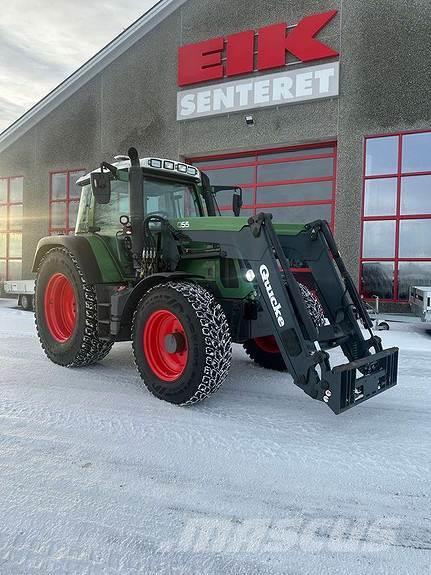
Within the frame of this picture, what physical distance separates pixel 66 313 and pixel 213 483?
3683 mm

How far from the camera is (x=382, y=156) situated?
1078 cm

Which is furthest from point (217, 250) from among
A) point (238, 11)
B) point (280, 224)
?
point (238, 11)

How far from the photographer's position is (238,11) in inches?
472

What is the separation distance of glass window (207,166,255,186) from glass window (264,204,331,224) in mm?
1061

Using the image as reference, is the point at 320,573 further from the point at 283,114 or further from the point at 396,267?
the point at 283,114

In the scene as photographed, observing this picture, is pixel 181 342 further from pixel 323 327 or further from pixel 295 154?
pixel 295 154

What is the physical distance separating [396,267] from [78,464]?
9.45 meters

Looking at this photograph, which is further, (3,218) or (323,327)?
(3,218)

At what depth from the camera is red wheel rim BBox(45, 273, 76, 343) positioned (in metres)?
5.75

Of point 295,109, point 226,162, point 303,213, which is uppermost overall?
point 295,109

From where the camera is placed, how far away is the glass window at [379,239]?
429 inches

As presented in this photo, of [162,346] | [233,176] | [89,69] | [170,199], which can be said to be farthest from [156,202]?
[89,69]

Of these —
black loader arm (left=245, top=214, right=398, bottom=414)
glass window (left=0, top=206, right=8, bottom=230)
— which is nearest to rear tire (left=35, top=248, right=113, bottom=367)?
black loader arm (left=245, top=214, right=398, bottom=414)

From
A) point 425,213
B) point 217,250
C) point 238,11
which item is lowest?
point 217,250
